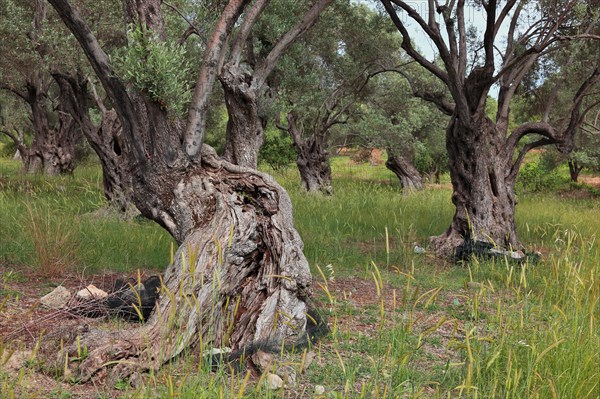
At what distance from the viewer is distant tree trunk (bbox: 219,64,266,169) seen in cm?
876

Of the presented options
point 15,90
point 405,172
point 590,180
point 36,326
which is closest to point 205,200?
point 36,326

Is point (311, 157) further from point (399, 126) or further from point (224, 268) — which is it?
point (224, 268)

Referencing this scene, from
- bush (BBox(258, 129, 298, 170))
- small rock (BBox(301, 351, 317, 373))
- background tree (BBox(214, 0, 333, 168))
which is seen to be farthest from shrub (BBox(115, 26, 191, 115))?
bush (BBox(258, 129, 298, 170))

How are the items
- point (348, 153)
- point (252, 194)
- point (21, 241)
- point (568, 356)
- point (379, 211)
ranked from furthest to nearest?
point (348, 153) < point (379, 211) < point (21, 241) < point (252, 194) < point (568, 356)

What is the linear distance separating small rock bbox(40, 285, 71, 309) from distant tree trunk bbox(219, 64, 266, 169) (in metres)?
3.95

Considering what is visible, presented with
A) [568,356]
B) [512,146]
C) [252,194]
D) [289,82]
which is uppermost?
[289,82]

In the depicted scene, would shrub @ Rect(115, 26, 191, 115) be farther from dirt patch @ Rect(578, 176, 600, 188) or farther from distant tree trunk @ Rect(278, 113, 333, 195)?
dirt patch @ Rect(578, 176, 600, 188)

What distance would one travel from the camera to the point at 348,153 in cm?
4172

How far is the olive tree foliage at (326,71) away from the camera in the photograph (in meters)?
13.0

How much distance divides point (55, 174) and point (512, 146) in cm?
1598

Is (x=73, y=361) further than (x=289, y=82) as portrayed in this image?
No

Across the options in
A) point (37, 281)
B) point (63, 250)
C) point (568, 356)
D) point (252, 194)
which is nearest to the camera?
point (568, 356)

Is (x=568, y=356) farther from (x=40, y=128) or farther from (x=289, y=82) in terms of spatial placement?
(x=40, y=128)

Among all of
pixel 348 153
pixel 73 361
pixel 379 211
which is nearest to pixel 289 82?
pixel 379 211
